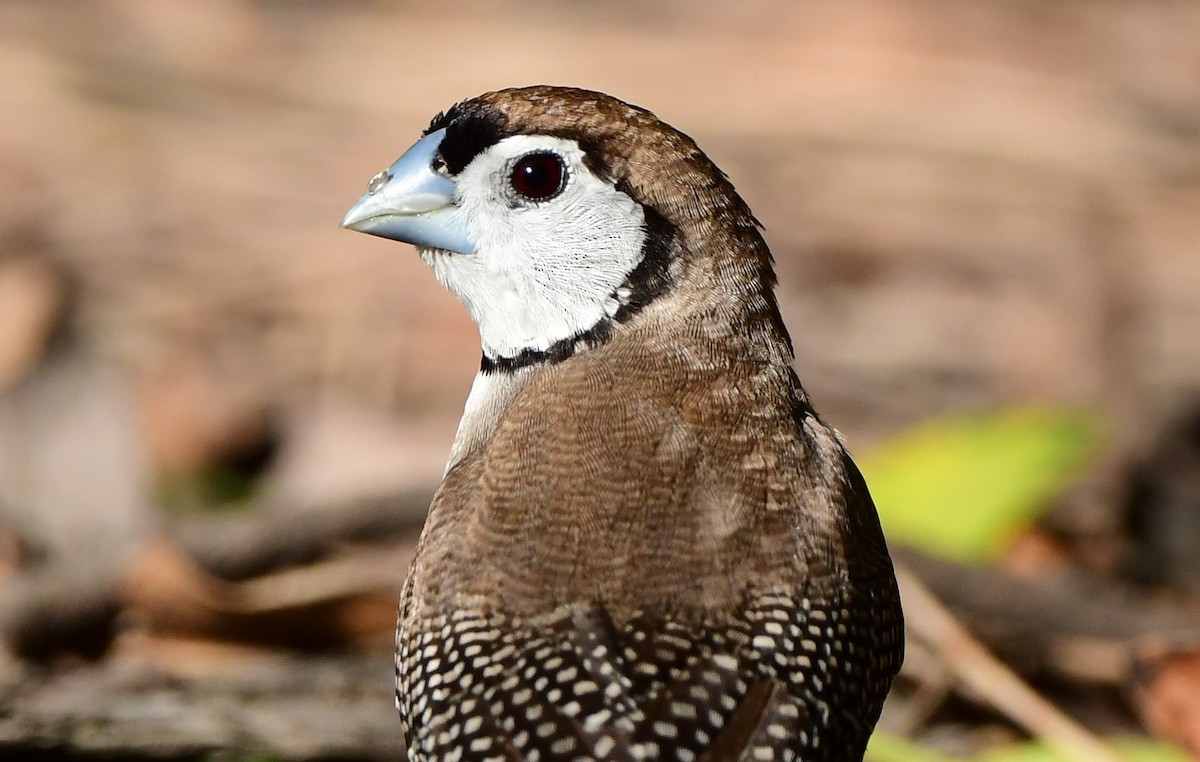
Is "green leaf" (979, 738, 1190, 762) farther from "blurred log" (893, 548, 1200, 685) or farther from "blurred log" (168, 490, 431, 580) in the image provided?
"blurred log" (168, 490, 431, 580)

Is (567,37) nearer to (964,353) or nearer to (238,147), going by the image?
(238,147)

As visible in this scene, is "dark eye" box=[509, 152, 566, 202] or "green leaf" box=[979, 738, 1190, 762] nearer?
"dark eye" box=[509, 152, 566, 202]

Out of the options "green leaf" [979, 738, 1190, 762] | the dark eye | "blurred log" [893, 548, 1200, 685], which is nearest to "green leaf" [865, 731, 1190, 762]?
"green leaf" [979, 738, 1190, 762]

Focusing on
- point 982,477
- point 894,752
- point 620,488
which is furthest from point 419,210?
point 982,477

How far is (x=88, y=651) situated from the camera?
194 inches

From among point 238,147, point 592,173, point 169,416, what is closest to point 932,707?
point 592,173

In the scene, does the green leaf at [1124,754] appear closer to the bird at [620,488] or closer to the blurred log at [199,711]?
the bird at [620,488]

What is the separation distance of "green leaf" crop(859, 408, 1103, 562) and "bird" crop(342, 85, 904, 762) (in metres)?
1.95

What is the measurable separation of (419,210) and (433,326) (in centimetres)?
435

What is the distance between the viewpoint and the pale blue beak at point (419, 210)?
3.74 meters

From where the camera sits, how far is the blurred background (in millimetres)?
4812

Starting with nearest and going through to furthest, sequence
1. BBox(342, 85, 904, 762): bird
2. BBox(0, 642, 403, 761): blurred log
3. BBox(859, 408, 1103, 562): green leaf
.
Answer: BBox(342, 85, 904, 762): bird < BBox(0, 642, 403, 761): blurred log < BBox(859, 408, 1103, 562): green leaf

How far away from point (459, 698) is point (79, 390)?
3.27 m

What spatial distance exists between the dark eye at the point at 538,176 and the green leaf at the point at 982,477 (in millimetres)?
2203
